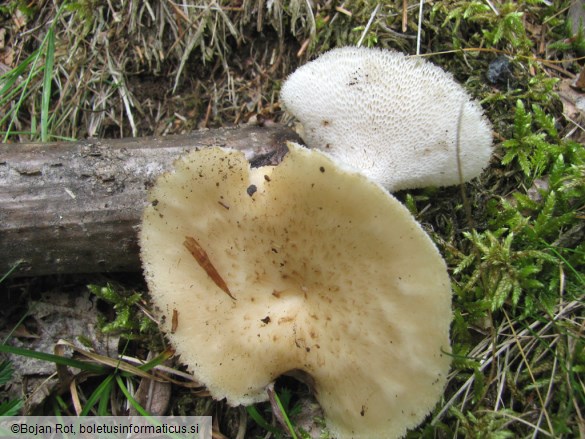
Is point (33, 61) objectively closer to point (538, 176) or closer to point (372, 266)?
point (372, 266)

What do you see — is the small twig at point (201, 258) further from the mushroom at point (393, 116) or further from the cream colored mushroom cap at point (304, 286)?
the mushroom at point (393, 116)

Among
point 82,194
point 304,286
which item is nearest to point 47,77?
point 82,194

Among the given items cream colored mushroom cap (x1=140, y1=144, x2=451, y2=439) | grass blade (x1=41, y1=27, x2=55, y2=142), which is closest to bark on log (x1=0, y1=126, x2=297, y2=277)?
cream colored mushroom cap (x1=140, y1=144, x2=451, y2=439)

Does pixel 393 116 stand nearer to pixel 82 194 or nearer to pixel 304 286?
pixel 304 286

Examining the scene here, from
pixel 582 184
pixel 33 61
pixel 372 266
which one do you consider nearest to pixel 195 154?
pixel 372 266

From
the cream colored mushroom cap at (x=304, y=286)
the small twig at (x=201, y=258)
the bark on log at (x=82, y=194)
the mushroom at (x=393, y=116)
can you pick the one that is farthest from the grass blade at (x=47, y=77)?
the mushroom at (x=393, y=116)
